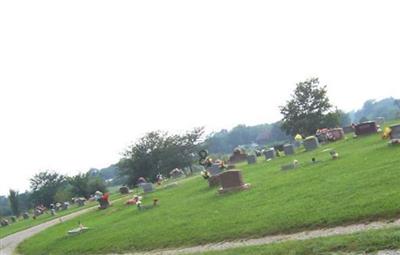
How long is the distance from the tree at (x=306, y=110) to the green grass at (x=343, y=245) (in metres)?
47.8

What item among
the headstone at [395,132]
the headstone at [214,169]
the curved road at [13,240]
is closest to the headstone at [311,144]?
the headstone at [214,169]

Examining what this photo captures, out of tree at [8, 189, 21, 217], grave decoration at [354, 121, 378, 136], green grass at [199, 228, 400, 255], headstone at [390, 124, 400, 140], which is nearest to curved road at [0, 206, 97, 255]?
green grass at [199, 228, 400, 255]

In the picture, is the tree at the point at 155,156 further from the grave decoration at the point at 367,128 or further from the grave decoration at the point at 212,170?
the grave decoration at the point at 367,128

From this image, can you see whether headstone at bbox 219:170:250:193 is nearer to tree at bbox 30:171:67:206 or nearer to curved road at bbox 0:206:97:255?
curved road at bbox 0:206:97:255

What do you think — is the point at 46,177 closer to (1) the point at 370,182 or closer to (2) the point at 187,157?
(2) the point at 187,157

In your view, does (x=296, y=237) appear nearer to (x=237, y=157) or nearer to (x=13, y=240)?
(x=13, y=240)

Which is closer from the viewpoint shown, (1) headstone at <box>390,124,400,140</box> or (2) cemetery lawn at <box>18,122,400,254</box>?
(2) cemetery lawn at <box>18,122,400,254</box>

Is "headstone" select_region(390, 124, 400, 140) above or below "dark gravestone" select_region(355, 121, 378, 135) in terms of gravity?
below

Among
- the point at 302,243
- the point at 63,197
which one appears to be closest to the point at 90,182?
the point at 63,197

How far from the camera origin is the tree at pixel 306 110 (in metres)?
58.7

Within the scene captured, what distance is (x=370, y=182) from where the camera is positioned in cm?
1605

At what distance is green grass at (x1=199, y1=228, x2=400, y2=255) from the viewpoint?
9.66 meters

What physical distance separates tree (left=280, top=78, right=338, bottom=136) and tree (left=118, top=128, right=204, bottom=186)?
1683 cm

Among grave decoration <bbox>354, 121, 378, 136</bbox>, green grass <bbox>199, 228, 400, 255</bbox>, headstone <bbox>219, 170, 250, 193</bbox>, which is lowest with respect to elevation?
green grass <bbox>199, 228, 400, 255</bbox>
